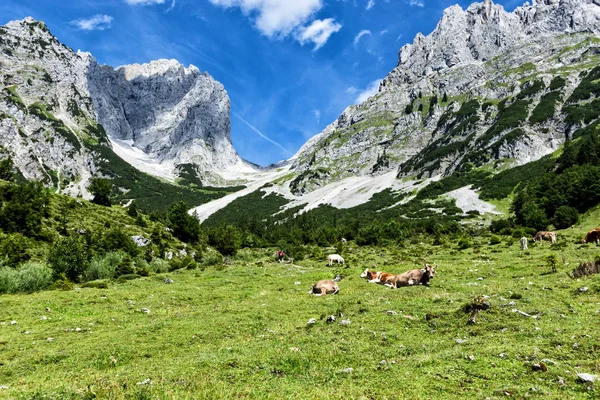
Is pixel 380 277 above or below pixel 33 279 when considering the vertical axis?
above

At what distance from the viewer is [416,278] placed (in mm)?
21750

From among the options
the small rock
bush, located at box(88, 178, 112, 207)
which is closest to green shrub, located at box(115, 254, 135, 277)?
the small rock

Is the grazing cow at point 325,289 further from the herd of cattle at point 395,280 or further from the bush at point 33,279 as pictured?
the bush at point 33,279

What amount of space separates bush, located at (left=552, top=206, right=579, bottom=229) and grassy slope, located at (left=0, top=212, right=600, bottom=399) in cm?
3480

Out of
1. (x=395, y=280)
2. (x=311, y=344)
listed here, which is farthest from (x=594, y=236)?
(x=311, y=344)

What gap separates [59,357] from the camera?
483 inches

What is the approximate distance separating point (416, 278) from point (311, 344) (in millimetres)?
12177

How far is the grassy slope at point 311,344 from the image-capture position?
8.10 m

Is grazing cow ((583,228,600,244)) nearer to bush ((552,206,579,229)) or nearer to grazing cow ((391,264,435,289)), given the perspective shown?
grazing cow ((391,264,435,289))

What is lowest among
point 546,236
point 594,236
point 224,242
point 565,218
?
point 224,242

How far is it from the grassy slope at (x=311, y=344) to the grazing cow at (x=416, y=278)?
0.65 meters

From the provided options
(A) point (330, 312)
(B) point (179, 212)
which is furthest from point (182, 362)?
(B) point (179, 212)

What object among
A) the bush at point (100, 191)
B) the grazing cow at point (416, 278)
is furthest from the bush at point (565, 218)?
the bush at point (100, 191)

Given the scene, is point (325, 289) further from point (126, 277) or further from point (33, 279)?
point (33, 279)
